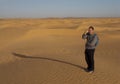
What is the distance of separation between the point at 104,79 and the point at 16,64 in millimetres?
4937

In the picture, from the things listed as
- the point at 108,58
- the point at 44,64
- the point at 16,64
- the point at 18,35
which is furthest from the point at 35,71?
the point at 18,35

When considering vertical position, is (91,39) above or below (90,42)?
above

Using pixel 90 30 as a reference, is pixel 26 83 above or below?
below

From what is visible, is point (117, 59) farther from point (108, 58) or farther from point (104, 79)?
point (104, 79)

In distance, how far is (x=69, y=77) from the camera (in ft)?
34.5

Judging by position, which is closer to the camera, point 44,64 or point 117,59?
point 44,64

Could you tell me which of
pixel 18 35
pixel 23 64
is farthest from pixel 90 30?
pixel 18 35

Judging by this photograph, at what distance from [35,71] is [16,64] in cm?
226

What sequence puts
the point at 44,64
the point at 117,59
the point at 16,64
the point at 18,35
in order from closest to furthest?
the point at 44,64, the point at 16,64, the point at 117,59, the point at 18,35

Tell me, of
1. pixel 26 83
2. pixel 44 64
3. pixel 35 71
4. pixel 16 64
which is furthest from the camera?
pixel 16 64

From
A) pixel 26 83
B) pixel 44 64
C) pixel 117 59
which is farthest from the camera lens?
pixel 117 59

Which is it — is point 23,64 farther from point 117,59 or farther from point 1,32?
point 1,32

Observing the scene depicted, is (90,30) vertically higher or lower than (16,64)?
higher

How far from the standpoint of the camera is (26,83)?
1016cm
